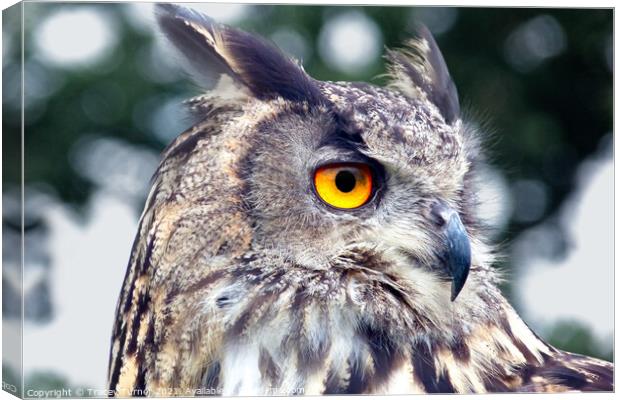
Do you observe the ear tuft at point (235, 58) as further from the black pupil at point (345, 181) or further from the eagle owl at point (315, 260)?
the black pupil at point (345, 181)

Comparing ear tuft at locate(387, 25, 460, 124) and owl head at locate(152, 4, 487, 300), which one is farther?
ear tuft at locate(387, 25, 460, 124)

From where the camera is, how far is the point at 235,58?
2953 mm

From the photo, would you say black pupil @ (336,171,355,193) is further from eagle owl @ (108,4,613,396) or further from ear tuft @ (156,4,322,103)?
ear tuft @ (156,4,322,103)

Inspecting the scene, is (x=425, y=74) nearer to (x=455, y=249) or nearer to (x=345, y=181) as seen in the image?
(x=345, y=181)

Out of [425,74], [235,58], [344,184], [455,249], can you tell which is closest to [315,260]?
[344,184]

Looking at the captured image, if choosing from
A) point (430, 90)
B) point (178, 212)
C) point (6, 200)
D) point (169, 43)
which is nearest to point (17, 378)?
point (6, 200)

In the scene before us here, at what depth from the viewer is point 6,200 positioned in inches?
122

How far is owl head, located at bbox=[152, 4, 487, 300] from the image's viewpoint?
9.08ft

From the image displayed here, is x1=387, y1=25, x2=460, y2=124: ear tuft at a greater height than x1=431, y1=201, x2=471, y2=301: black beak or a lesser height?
greater

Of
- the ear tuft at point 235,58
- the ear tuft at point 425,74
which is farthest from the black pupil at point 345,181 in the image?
the ear tuft at point 425,74

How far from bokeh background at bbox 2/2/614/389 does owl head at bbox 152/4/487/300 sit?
0.81 feet

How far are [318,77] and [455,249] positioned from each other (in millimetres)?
708

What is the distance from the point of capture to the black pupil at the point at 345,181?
2.79 metres

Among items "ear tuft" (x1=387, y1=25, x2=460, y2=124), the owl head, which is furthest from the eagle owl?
"ear tuft" (x1=387, y1=25, x2=460, y2=124)
